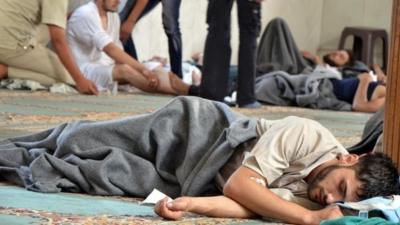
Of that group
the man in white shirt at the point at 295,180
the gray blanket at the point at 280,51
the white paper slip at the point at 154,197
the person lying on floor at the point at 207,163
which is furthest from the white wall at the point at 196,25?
the man in white shirt at the point at 295,180

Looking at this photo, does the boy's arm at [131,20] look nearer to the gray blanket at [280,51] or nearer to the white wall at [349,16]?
the gray blanket at [280,51]

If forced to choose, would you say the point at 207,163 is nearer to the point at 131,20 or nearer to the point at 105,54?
the point at 105,54

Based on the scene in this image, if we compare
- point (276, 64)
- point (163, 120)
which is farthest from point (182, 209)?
point (276, 64)

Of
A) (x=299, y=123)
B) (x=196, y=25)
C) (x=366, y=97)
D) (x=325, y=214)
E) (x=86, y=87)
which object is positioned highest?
(x=299, y=123)

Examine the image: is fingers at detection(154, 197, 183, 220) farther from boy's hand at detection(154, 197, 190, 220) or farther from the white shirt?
the white shirt

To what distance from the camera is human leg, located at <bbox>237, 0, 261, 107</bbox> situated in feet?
12.5

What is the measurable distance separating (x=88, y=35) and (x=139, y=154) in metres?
2.87

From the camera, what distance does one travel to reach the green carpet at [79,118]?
139cm

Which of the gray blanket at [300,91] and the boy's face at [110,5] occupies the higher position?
the boy's face at [110,5]

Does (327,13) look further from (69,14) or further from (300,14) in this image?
(69,14)

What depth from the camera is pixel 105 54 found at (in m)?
4.78

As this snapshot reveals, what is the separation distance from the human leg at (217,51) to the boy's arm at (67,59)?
2.24 ft

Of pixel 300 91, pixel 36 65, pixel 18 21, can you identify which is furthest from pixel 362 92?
pixel 18 21

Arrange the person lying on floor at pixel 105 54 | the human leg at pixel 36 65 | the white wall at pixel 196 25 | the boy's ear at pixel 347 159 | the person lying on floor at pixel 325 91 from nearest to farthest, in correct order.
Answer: the boy's ear at pixel 347 159 < the human leg at pixel 36 65 < the person lying on floor at pixel 325 91 < the person lying on floor at pixel 105 54 < the white wall at pixel 196 25
